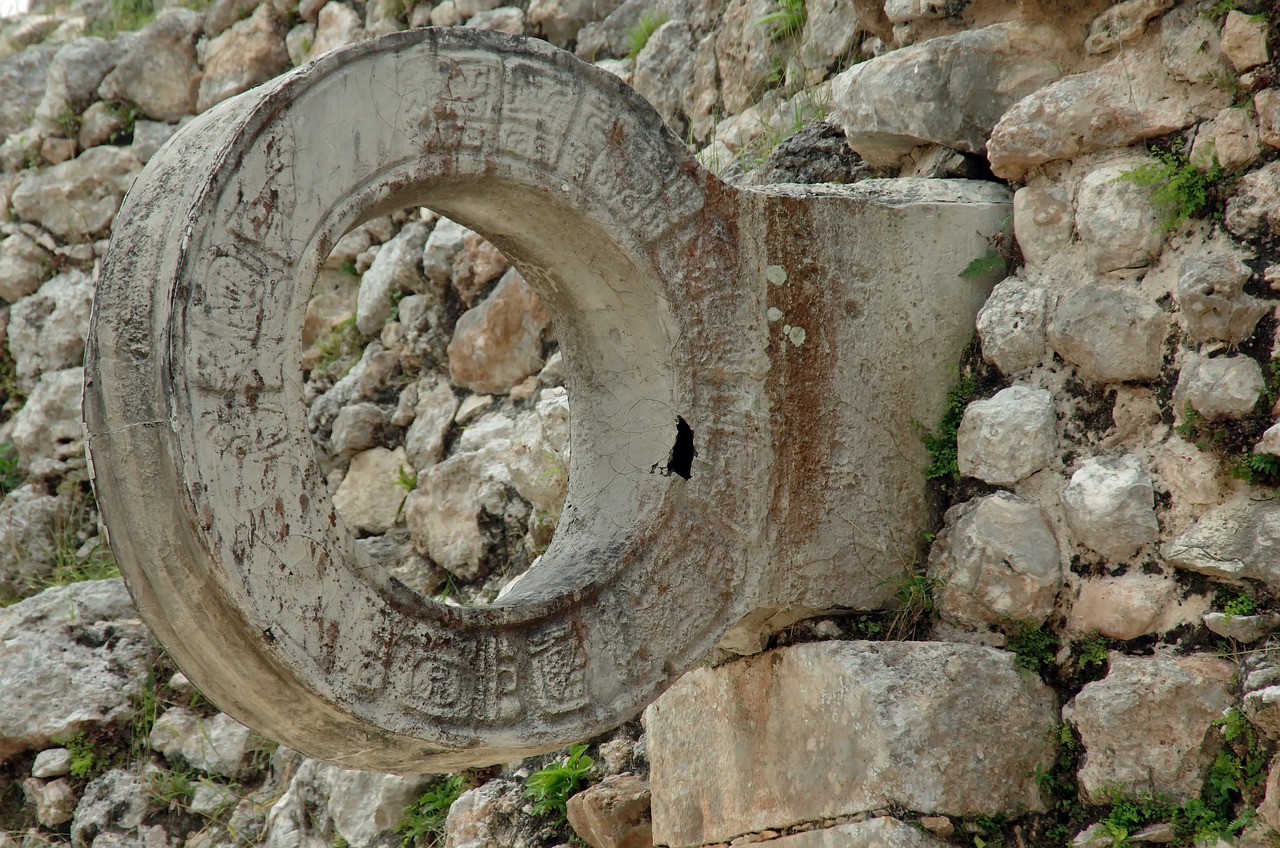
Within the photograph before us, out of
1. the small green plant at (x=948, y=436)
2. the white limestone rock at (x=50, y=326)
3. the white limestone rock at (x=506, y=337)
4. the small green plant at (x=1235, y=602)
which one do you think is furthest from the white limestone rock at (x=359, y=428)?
the small green plant at (x=1235, y=602)

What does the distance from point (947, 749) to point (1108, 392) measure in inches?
33.8

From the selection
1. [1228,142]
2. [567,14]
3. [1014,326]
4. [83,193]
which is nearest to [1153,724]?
[1014,326]

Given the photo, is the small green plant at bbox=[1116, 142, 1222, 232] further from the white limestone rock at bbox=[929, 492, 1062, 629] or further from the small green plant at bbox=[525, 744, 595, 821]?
the small green plant at bbox=[525, 744, 595, 821]

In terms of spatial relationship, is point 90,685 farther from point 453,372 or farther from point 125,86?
point 125,86

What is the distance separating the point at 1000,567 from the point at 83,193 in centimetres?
454

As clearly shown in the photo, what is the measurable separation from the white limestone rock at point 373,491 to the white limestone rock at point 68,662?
82 cm

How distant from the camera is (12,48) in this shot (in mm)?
6211

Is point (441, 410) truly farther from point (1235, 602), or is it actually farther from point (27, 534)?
point (1235, 602)

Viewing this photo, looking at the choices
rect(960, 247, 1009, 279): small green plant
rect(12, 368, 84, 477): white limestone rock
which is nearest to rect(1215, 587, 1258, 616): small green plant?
rect(960, 247, 1009, 279): small green plant

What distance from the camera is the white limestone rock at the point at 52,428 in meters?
5.02

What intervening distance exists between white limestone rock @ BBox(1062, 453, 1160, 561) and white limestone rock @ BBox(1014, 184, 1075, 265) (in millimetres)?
512

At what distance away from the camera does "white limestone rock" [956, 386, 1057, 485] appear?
2.70 meters

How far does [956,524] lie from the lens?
278 centimetres

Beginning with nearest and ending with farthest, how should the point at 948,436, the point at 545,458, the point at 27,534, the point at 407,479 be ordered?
the point at 948,436, the point at 545,458, the point at 407,479, the point at 27,534
